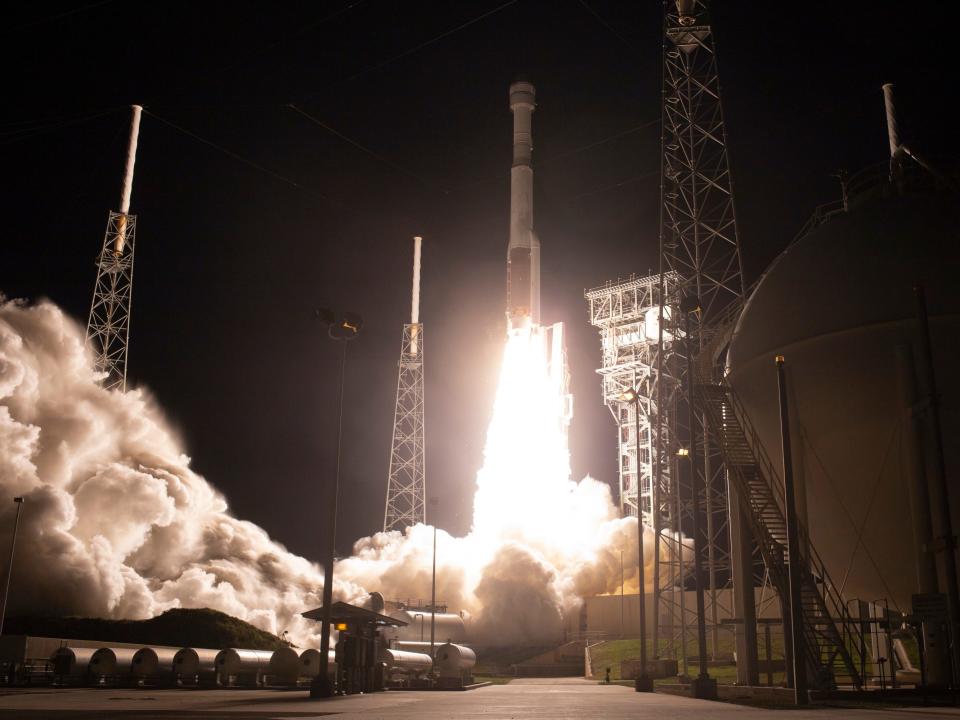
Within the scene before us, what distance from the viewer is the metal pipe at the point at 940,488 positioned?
2281 cm

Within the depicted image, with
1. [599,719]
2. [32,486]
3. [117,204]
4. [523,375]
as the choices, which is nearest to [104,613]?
[32,486]

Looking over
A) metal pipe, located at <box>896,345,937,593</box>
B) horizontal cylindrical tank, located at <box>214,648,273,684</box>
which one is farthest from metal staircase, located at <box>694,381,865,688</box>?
horizontal cylindrical tank, located at <box>214,648,273,684</box>

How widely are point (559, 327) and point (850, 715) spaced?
214 ft

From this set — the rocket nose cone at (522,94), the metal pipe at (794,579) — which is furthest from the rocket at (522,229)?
the metal pipe at (794,579)

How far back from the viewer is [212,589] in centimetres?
6306

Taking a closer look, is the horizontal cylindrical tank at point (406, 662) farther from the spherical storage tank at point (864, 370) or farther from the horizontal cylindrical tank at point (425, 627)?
the spherical storage tank at point (864, 370)

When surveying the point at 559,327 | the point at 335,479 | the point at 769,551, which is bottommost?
the point at 769,551

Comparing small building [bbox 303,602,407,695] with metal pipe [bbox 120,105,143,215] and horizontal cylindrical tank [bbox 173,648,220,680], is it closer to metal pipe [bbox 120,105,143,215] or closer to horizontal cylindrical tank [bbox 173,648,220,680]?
horizontal cylindrical tank [bbox 173,648,220,680]

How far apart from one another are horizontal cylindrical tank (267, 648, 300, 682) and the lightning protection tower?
25710 millimetres

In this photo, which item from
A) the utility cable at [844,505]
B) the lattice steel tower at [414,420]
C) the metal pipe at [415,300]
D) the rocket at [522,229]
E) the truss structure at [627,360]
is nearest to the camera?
the utility cable at [844,505]

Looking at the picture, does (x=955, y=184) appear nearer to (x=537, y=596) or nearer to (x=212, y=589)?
(x=537, y=596)

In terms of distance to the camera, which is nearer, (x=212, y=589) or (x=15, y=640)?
(x=15, y=640)

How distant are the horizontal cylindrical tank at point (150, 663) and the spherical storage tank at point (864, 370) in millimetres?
26862

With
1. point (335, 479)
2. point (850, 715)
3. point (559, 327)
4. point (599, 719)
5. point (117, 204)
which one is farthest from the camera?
point (559, 327)
